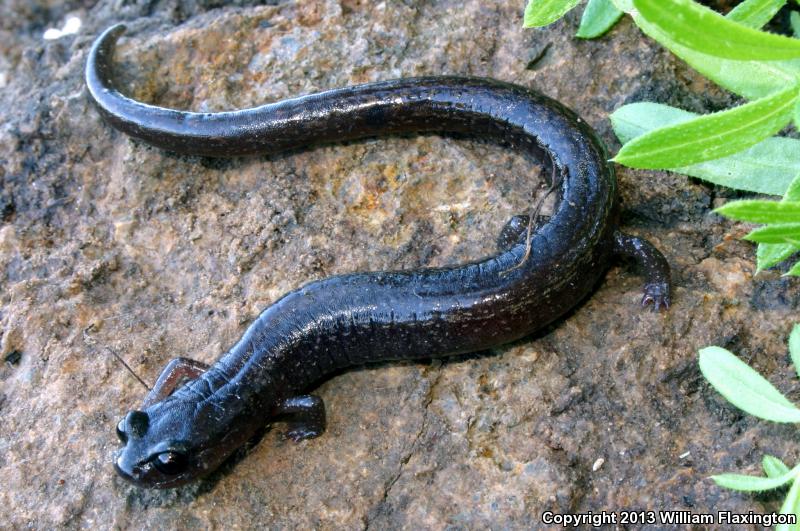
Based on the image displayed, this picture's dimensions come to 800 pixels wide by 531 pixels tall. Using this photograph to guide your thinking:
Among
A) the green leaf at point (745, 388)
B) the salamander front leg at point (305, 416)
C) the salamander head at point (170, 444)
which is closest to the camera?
the green leaf at point (745, 388)

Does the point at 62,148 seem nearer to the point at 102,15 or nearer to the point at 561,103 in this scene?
the point at 102,15

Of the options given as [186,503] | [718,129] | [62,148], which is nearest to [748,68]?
[718,129]

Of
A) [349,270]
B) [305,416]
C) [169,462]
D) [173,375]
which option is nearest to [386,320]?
[349,270]

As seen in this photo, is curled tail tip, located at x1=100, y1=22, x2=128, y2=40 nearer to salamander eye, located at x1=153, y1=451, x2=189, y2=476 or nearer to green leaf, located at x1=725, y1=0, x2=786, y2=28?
salamander eye, located at x1=153, y1=451, x2=189, y2=476

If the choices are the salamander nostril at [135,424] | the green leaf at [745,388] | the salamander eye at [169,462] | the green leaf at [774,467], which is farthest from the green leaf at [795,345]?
the salamander nostril at [135,424]

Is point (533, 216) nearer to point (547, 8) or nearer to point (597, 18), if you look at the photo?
point (547, 8)

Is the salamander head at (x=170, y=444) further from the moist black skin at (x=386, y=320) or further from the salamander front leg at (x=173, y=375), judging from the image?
the salamander front leg at (x=173, y=375)
